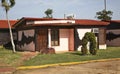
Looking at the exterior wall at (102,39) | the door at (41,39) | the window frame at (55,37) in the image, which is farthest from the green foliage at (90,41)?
the exterior wall at (102,39)

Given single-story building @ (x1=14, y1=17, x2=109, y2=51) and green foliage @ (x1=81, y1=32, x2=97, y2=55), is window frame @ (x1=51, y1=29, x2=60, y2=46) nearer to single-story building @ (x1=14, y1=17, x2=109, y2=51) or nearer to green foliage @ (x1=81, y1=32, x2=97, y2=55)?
single-story building @ (x1=14, y1=17, x2=109, y2=51)

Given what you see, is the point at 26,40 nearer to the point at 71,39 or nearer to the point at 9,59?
the point at 71,39

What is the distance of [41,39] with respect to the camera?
2784cm

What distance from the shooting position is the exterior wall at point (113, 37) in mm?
35062

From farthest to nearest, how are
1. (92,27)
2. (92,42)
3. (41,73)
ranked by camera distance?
(92,27)
(92,42)
(41,73)

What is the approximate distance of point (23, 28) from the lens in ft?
100

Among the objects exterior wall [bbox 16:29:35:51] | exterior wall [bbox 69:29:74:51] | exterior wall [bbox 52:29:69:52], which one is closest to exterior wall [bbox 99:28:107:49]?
exterior wall [bbox 69:29:74:51]

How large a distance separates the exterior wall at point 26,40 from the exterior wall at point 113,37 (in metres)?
11.4

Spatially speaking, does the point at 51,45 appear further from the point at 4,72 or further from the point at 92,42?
the point at 4,72

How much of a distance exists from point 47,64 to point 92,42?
6161mm

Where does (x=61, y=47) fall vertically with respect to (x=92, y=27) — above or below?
below

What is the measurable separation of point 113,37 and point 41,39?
11470mm

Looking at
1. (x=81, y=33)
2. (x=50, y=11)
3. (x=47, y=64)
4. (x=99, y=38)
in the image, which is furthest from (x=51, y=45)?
(x=50, y=11)

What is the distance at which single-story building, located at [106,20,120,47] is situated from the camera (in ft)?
115
